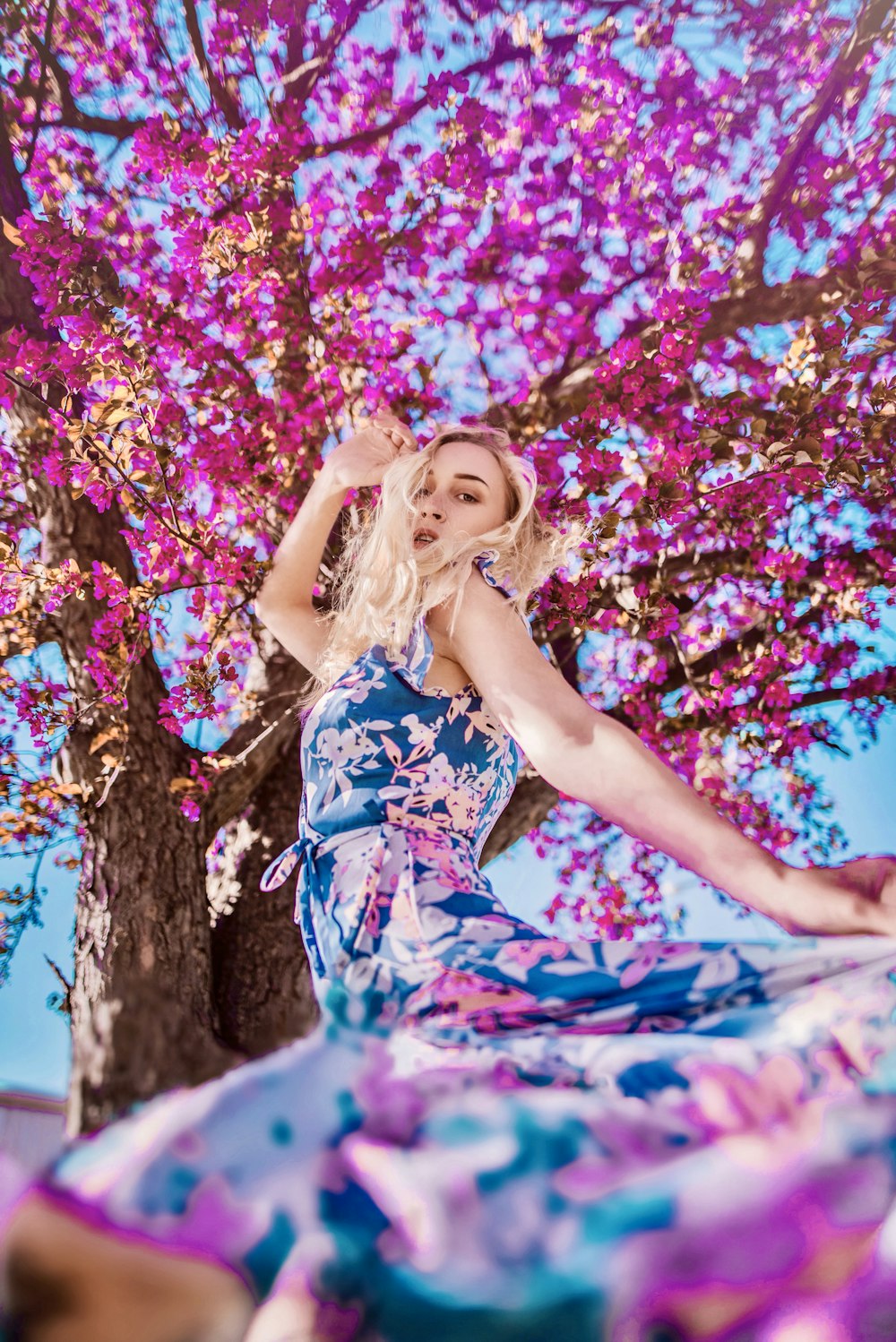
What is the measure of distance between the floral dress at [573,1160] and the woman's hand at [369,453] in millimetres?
1855

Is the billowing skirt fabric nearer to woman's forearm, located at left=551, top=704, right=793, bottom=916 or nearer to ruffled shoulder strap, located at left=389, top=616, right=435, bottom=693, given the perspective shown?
woman's forearm, located at left=551, top=704, right=793, bottom=916

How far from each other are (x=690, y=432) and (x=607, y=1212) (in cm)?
354

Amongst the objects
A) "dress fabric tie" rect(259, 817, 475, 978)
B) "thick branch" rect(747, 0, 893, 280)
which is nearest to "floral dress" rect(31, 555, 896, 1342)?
"dress fabric tie" rect(259, 817, 475, 978)

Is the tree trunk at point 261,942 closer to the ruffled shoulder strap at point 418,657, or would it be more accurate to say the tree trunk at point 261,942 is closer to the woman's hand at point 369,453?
the woman's hand at point 369,453

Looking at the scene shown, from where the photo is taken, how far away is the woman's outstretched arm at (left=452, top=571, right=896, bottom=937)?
4.62 ft

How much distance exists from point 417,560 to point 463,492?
0.48 metres

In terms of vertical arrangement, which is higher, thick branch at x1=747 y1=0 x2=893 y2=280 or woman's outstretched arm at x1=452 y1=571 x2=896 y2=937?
thick branch at x1=747 y1=0 x2=893 y2=280

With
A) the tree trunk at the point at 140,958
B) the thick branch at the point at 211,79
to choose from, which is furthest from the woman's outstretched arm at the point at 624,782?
the thick branch at the point at 211,79

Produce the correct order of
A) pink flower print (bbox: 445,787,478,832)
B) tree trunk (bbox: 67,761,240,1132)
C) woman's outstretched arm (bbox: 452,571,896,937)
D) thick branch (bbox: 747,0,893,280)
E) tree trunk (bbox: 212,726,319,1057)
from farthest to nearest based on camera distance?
thick branch (bbox: 747,0,893,280), tree trunk (bbox: 212,726,319,1057), tree trunk (bbox: 67,761,240,1132), pink flower print (bbox: 445,787,478,832), woman's outstretched arm (bbox: 452,571,896,937)

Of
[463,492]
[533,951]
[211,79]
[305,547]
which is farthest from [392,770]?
[211,79]

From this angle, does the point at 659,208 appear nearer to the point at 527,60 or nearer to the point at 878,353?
the point at 527,60

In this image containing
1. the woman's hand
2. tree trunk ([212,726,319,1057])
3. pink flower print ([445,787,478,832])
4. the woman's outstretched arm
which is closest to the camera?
the woman's outstretched arm

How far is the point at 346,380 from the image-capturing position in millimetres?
4801

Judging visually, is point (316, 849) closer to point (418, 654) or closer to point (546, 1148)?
point (418, 654)
